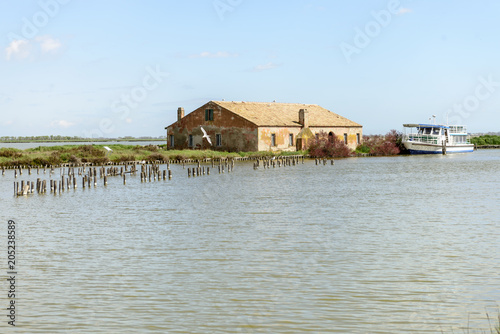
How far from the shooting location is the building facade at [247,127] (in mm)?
69750

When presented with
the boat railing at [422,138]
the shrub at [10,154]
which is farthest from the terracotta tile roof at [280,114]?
the shrub at [10,154]

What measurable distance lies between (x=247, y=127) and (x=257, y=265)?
5529 cm

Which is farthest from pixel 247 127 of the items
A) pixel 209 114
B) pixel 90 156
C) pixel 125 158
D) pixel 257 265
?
pixel 257 265

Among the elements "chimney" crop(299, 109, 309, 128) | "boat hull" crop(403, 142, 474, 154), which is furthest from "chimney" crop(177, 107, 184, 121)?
"boat hull" crop(403, 142, 474, 154)

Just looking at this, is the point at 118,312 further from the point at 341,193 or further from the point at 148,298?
the point at 341,193

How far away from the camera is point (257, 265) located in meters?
14.4

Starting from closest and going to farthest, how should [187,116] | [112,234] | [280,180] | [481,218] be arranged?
1. [112,234]
2. [481,218]
3. [280,180]
4. [187,116]

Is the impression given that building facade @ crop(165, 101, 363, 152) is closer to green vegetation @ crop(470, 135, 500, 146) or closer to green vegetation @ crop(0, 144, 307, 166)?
green vegetation @ crop(0, 144, 307, 166)

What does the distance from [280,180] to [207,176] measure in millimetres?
6807

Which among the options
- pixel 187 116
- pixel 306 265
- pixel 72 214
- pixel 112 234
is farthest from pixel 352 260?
pixel 187 116

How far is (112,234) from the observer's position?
1928 cm

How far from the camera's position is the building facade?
69750mm

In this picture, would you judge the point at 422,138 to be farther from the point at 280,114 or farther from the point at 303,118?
the point at 280,114

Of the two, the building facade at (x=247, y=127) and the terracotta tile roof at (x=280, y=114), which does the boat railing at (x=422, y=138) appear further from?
the building facade at (x=247, y=127)
